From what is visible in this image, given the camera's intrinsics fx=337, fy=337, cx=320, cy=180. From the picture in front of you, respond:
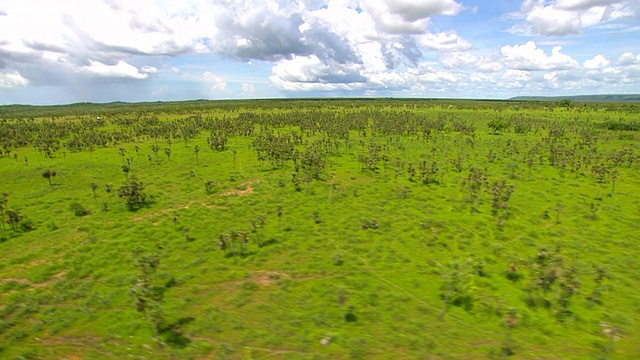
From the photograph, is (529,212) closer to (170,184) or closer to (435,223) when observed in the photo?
(435,223)

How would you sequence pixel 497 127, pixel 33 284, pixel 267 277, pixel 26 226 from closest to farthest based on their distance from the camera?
pixel 33 284
pixel 267 277
pixel 26 226
pixel 497 127

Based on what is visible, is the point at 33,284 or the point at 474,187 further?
the point at 474,187

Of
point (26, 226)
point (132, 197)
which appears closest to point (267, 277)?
point (132, 197)

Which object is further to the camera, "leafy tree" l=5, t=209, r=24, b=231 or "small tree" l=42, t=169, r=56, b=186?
"small tree" l=42, t=169, r=56, b=186

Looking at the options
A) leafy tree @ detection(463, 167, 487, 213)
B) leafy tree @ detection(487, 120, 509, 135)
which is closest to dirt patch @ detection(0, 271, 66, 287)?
leafy tree @ detection(463, 167, 487, 213)

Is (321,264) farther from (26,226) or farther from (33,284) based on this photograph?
(26,226)

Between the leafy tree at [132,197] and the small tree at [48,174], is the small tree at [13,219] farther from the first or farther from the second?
the small tree at [48,174]

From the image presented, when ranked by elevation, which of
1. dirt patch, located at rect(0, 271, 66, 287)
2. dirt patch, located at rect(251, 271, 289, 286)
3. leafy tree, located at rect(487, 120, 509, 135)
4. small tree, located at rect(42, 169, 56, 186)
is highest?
leafy tree, located at rect(487, 120, 509, 135)

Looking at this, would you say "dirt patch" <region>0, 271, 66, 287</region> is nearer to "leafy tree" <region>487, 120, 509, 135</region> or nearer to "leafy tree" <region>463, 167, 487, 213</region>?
"leafy tree" <region>463, 167, 487, 213</region>

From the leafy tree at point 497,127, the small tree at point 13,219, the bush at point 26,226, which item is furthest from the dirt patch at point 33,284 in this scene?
the leafy tree at point 497,127

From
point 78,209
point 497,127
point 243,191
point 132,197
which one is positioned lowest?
point 243,191
